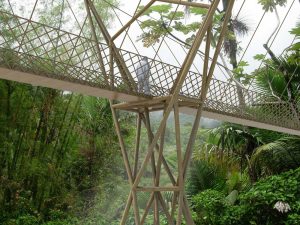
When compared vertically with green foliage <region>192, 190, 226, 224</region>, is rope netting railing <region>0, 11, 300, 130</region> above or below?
above

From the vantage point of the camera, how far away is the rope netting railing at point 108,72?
8.56 ft

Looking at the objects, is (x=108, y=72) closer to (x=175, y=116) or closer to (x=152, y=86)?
(x=152, y=86)

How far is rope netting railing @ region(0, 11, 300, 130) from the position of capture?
261 cm

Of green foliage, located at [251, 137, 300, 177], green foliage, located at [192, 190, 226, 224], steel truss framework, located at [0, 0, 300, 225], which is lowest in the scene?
green foliage, located at [192, 190, 226, 224]

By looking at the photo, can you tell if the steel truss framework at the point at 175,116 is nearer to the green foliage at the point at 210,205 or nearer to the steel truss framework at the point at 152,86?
the steel truss framework at the point at 152,86

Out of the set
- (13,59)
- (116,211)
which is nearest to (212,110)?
(13,59)

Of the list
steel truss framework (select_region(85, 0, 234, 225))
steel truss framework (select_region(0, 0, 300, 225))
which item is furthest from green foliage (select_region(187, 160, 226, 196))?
steel truss framework (select_region(85, 0, 234, 225))

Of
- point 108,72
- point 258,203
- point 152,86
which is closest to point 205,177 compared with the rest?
point 258,203

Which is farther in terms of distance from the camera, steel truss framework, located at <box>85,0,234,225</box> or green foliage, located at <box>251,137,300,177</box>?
green foliage, located at <box>251,137,300,177</box>

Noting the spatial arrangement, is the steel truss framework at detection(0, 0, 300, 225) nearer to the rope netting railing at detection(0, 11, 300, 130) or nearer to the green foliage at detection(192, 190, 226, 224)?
the rope netting railing at detection(0, 11, 300, 130)

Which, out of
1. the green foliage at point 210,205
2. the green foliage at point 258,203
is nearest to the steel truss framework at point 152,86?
the green foliage at point 258,203

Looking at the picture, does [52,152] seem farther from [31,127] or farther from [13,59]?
[13,59]

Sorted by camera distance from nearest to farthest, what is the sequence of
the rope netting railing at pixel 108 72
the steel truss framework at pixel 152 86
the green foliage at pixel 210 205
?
the rope netting railing at pixel 108 72 < the steel truss framework at pixel 152 86 < the green foliage at pixel 210 205

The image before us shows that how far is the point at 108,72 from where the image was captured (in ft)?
10.9
